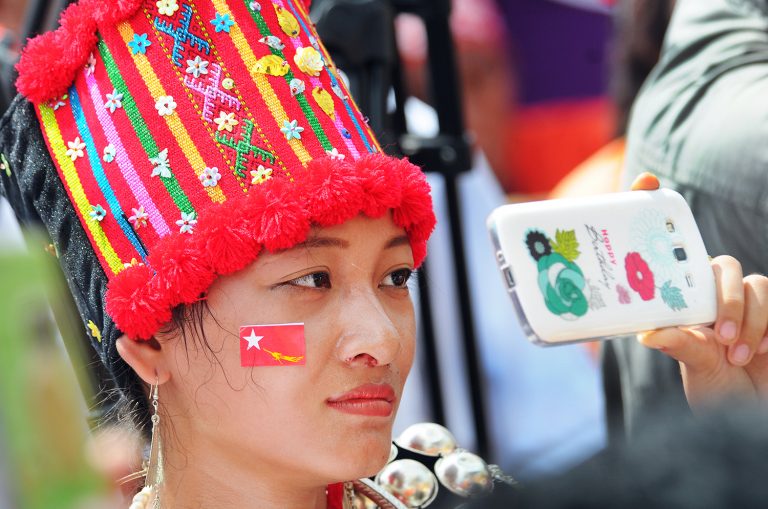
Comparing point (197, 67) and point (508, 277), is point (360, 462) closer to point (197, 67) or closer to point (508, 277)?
point (508, 277)

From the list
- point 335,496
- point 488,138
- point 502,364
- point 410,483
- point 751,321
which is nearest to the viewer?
point 751,321

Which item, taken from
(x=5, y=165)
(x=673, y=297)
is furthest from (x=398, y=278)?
(x=5, y=165)

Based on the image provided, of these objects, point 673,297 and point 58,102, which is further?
point 58,102

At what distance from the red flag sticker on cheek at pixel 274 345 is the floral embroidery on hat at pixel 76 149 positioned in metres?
0.35

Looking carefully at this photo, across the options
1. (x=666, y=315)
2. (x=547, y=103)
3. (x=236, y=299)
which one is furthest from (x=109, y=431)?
(x=547, y=103)

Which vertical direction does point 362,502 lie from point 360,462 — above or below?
below

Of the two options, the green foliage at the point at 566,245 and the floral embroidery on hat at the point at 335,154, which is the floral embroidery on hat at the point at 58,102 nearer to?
the floral embroidery on hat at the point at 335,154

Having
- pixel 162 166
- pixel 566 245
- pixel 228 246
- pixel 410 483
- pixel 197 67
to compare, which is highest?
pixel 197 67

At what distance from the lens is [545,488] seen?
63 centimetres

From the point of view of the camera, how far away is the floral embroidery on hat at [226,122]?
4.81 ft

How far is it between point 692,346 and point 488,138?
247cm

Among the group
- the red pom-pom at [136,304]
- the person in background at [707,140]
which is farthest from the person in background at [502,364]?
the red pom-pom at [136,304]

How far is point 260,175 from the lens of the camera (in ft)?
4.75

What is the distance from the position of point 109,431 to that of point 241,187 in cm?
48
